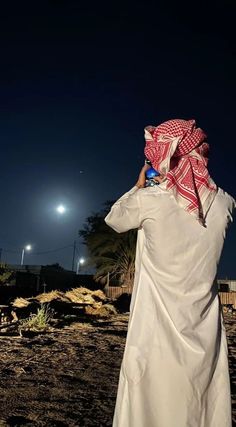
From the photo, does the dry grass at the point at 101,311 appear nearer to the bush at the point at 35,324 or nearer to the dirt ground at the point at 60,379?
the bush at the point at 35,324

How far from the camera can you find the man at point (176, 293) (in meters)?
1.89

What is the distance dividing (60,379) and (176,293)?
3.88 meters

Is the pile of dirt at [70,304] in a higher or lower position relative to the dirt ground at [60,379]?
higher

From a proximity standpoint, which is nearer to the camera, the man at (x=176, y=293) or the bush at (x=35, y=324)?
the man at (x=176, y=293)

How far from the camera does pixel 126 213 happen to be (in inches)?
84.8

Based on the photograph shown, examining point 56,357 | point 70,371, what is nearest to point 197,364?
point 70,371

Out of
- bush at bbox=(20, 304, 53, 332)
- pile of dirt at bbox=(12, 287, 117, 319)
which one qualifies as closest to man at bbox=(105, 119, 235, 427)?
bush at bbox=(20, 304, 53, 332)

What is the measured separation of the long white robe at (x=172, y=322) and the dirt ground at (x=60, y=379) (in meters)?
2.02

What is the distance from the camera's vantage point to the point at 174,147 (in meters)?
2.21

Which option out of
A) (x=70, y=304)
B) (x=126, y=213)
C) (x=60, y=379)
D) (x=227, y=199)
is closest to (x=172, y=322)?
(x=126, y=213)

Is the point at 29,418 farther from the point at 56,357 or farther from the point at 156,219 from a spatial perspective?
the point at 56,357

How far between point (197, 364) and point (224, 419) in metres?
0.29

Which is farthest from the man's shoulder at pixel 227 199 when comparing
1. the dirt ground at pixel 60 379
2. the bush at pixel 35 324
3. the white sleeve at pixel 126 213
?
the bush at pixel 35 324

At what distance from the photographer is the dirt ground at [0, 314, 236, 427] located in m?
3.80
